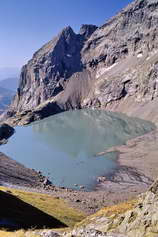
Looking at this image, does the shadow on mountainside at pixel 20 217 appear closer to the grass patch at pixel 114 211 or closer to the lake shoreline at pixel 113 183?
the grass patch at pixel 114 211

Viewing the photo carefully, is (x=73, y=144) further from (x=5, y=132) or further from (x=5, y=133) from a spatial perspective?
(x=5, y=132)

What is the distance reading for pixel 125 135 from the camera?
136375 millimetres

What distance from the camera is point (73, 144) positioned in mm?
133250

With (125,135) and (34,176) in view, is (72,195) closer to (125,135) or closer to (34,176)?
(34,176)

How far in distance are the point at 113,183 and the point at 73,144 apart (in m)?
57.5

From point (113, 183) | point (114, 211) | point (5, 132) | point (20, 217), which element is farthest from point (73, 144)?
point (114, 211)

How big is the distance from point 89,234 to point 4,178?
59.6 m

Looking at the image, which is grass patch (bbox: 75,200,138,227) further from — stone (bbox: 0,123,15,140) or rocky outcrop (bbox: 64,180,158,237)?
stone (bbox: 0,123,15,140)

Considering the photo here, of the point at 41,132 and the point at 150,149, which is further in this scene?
the point at 41,132

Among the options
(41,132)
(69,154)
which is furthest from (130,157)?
(41,132)

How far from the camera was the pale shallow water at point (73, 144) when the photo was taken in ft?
295

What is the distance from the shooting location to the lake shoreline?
6172 cm

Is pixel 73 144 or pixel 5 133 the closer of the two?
pixel 73 144

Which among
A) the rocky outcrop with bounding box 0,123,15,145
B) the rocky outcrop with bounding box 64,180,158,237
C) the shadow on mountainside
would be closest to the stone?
the rocky outcrop with bounding box 0,123,15,145
